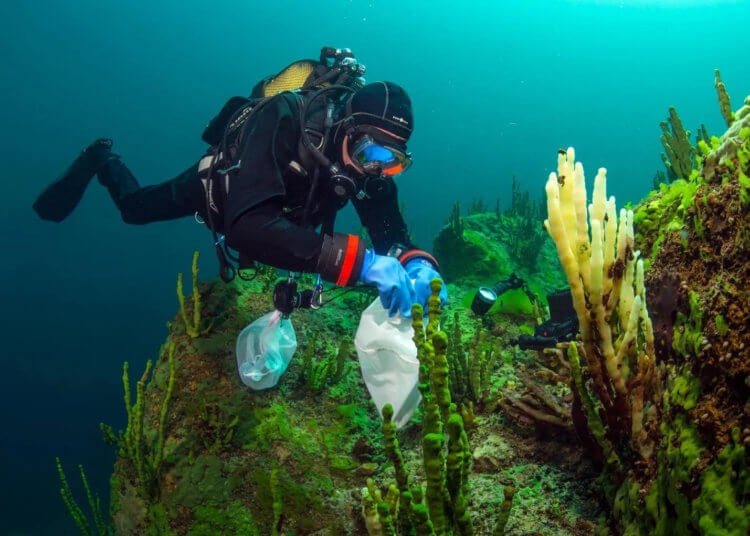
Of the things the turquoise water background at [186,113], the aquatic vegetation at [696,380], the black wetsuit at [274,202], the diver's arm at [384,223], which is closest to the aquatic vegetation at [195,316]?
the black wetsuit at [274,202]

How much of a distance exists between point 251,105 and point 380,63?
11085 centimetres

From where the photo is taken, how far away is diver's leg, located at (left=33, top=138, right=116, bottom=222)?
233 inches

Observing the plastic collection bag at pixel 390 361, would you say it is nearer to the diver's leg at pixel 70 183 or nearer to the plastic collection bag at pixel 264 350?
the plastic collection bag at pixel 264 350

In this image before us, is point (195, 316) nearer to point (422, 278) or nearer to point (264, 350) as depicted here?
point (264, 350)

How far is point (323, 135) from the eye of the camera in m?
3.79

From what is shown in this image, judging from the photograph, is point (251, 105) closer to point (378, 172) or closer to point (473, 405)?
point (378, 172)

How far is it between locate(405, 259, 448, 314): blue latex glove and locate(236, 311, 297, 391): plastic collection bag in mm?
1408

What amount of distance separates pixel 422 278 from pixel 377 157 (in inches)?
49.2

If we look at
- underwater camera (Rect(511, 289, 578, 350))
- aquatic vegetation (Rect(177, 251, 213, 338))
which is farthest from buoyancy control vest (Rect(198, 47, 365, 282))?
underwater camera (Rect(511, 289, 578, 350))

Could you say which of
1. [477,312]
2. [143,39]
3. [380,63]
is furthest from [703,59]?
[477,312]

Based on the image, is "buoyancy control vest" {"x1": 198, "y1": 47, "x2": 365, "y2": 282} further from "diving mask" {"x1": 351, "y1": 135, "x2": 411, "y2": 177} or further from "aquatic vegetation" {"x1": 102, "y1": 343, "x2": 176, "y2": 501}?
"aquatic vegetation" {"x1": 102, "y1": 343, "x2": 176, "y2": 501}

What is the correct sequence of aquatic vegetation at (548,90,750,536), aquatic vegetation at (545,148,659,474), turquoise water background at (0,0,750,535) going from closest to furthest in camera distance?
aquatic vegetation at (548,90,750,536)
aquatic vegetation at (545,148,659,474)
turquoise water background at (0,0,750,535)

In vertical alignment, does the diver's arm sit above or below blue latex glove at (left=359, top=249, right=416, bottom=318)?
above

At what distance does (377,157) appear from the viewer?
374cm
